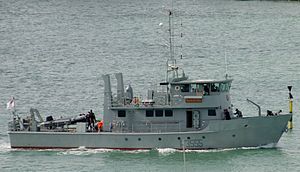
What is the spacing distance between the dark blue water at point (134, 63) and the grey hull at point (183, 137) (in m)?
0.52

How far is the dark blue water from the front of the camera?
6994 centimetres

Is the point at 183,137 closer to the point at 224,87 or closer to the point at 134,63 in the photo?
the point at 224,87

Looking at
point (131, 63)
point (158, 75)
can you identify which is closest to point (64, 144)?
point (158, 75)

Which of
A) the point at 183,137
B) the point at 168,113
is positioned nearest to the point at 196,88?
the point at 168,113

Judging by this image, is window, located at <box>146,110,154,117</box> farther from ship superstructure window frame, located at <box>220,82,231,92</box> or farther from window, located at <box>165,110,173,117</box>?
ship superstructure window frame, located at <box>220,82,231,92</box>

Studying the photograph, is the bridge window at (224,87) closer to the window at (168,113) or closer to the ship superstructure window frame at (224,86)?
the ship superstructure window frame at (224,86)

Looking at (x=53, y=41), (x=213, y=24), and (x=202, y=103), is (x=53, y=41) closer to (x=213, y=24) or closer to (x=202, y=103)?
(x=213, y=24)

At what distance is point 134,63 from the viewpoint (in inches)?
4469

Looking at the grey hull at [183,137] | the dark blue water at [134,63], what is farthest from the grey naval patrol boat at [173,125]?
the dark blue water at [134,63]

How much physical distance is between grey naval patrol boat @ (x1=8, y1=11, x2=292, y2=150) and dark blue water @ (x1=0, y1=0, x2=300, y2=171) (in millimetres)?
635

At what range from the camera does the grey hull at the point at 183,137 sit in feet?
230

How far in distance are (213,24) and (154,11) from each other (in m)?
26.3

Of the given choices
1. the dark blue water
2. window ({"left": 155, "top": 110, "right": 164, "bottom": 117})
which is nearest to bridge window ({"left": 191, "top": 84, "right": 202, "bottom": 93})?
window ({"left": 155, "top": 110, "right": 164, "bottom": 117})

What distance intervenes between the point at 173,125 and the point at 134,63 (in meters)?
43.0
